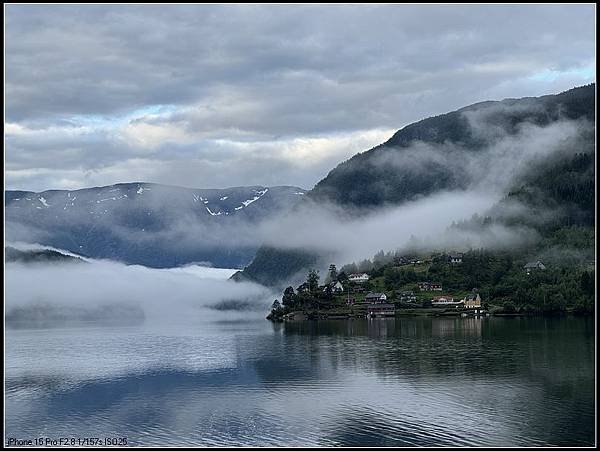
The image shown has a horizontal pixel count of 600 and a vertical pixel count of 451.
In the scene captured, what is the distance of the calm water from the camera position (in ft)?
210

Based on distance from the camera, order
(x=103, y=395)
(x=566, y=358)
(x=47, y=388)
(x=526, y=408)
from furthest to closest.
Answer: (x=566, y=358) < (x=47, y=388) < (x=103, y=395) < (x=526, y=408)

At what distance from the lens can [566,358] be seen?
10238 centimetres

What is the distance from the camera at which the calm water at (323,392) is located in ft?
210

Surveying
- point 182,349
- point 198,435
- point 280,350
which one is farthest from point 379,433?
point 182,349

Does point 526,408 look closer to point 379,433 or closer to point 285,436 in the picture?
point 379,433

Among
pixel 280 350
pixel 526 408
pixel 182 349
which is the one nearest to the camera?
pixel 526 408

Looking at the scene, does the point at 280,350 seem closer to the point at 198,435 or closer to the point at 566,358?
the point at 566,358

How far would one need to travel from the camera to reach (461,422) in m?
65.8

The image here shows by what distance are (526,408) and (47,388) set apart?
55.5 metres

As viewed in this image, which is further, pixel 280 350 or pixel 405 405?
pixel 280 350

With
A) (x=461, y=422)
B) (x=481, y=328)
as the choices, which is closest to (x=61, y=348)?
(x=481, y=328)

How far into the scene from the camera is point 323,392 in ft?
274

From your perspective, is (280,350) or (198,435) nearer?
(198,435)

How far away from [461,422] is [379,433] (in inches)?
303
